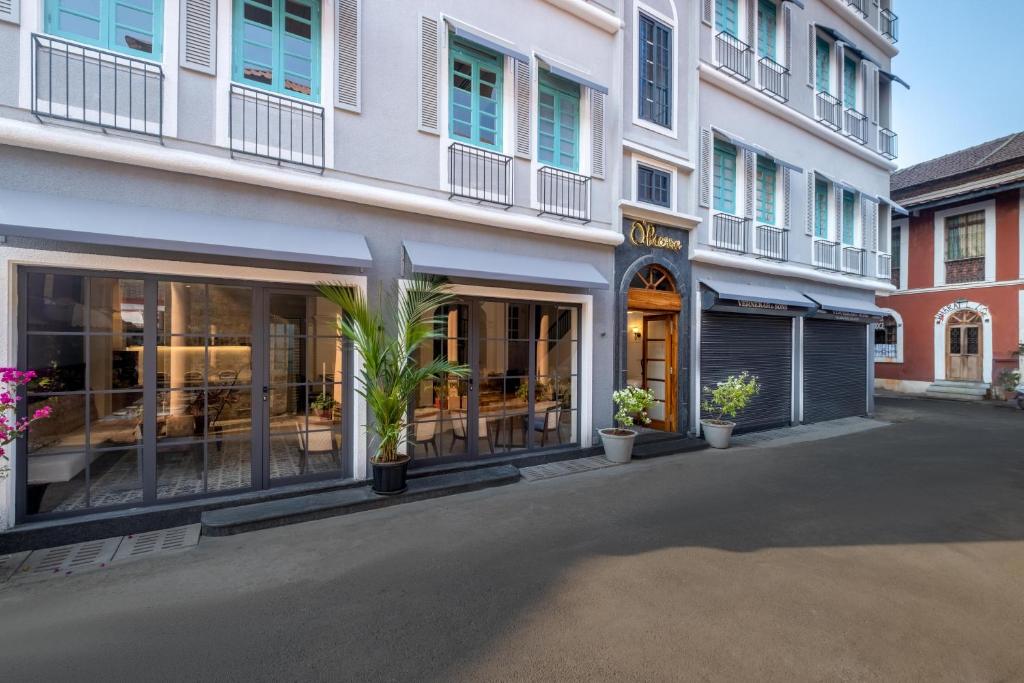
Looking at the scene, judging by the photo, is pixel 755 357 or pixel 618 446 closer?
pixel 618 446

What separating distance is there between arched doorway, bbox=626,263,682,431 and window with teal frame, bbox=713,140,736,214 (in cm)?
263

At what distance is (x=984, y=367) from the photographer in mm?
17266

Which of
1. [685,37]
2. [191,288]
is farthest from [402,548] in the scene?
[685,37]

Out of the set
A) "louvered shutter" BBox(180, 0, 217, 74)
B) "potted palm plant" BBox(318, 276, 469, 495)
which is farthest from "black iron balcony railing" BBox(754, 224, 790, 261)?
"louvered shutter" BBox(180, 0, 217, 74)

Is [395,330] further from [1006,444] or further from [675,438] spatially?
[1006,444]

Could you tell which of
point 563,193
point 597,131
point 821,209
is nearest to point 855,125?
point 821,209

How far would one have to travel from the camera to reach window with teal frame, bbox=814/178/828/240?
41.7ft

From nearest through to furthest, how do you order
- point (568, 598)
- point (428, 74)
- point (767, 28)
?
point (568, 598)
point (428, 74)
point (767, 28)

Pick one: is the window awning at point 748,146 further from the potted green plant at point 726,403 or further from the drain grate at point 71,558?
the drain grate at point 71,558

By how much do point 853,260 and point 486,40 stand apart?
12.4 m

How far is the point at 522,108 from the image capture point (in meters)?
7.29

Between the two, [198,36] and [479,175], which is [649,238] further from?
Answer: [198,36]

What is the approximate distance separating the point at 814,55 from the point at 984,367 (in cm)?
1368

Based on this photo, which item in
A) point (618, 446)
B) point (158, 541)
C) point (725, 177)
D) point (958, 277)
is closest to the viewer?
point (158, 541)
